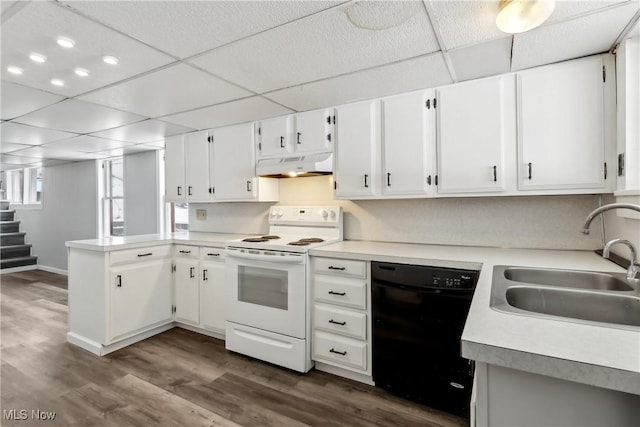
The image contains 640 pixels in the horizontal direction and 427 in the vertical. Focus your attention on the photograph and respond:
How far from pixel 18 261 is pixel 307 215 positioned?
6830mm

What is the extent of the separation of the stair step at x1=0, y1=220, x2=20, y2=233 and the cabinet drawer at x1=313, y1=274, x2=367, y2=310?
7.89 meters

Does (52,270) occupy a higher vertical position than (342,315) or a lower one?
lower

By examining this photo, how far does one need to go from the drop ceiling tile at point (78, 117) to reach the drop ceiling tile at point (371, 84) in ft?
4.99

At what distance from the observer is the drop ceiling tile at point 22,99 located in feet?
7.55

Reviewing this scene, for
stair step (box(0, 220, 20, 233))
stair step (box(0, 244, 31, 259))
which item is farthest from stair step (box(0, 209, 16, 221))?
stair step (box(0, 244, 31, 259))

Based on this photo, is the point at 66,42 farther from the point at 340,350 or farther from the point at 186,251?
the point at 340,350

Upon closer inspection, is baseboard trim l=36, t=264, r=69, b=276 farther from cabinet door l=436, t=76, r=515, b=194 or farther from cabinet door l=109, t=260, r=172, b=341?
cabinet door l=436, t=76, r=515, b=194

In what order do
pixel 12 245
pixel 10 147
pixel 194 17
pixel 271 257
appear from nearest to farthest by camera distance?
pixel 194 17 < pixel 271 257 < pixel 10 147 < pixel 12 245

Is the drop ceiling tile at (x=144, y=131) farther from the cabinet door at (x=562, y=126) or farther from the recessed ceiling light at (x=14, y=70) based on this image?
the cabinet door at (x=562, y=126)

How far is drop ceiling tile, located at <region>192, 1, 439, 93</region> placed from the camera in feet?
4.91

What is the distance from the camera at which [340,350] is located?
232cm

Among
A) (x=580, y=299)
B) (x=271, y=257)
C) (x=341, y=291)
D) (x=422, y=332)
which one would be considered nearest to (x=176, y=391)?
(x=271, y=257)

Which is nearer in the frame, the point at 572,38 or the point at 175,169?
the point at 572,38

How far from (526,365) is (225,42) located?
1.88m
